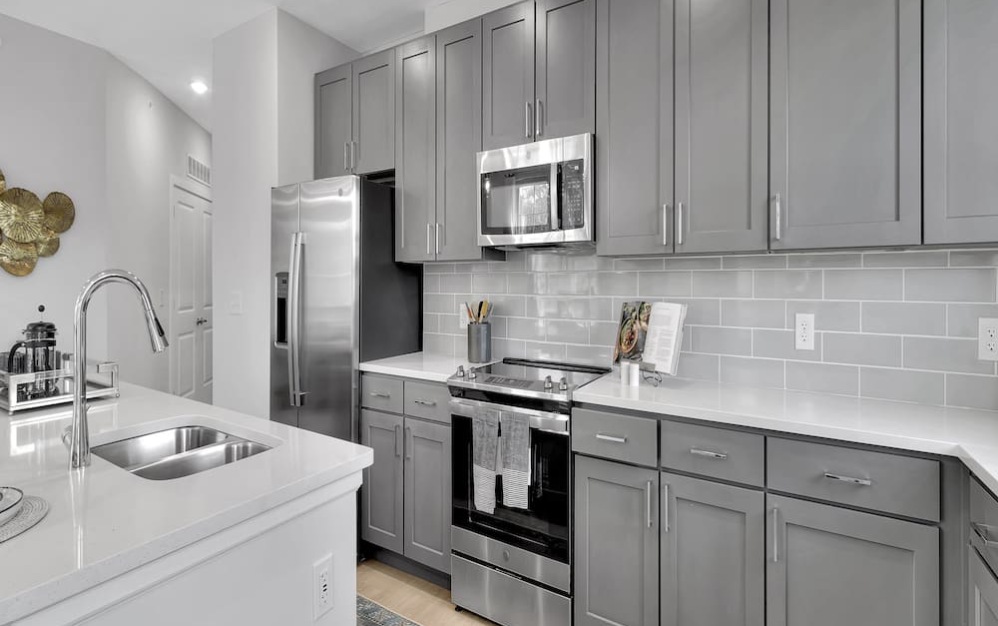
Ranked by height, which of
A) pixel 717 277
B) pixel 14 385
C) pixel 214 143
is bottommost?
pixel 14 385

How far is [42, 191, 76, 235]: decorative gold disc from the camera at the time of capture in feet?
10.4

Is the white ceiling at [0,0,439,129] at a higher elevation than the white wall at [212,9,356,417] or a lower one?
higher

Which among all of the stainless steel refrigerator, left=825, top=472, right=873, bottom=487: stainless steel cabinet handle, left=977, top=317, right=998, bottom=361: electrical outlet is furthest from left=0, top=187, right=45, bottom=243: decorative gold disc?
left=977, top=317, right=998, bottom=361: electrical outlet

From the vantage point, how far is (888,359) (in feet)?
5.95

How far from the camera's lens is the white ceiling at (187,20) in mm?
2863

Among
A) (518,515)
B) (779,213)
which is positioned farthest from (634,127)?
(518,515)

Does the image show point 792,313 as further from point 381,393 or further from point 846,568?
point 381,393

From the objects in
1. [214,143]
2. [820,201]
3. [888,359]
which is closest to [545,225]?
[820,201]

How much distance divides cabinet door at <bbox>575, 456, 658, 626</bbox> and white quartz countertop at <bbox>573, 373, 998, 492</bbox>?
259mm

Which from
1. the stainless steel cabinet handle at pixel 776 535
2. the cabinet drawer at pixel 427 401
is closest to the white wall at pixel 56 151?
the cabinet drawer at pixel 427 401

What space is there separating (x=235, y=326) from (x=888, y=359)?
130 inches

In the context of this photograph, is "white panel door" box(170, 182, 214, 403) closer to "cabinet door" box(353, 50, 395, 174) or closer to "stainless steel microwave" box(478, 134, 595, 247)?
"cabinet door" box(353, 50, 395, 174)

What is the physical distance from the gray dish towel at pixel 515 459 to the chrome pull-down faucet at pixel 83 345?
1.26 m

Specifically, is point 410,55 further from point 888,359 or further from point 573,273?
point 888,359
